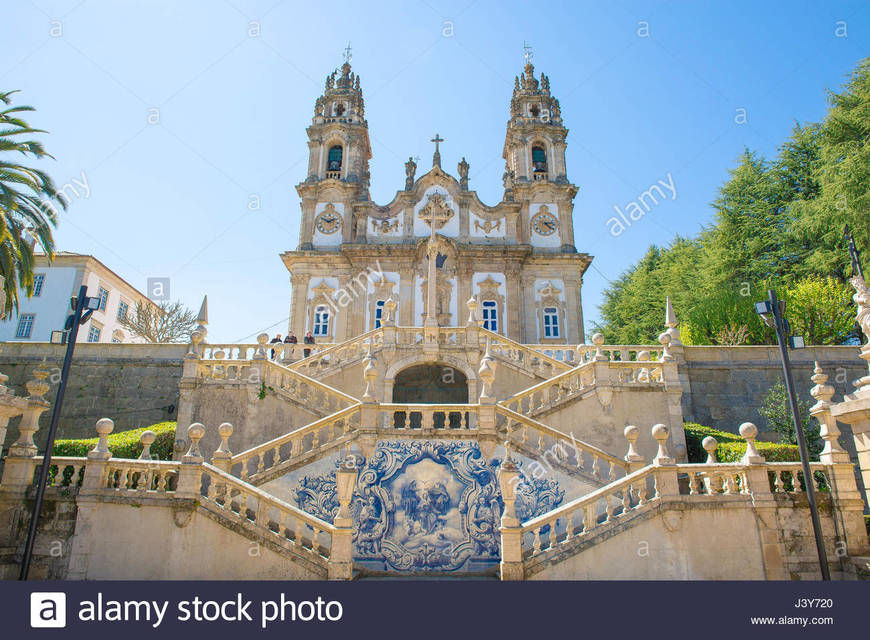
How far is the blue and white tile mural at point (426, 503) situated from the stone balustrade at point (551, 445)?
20.9 inches

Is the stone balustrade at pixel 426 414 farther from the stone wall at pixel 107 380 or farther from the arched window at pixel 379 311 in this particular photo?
the arched window at pixel 379 311

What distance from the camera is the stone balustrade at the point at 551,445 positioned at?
11.3 m

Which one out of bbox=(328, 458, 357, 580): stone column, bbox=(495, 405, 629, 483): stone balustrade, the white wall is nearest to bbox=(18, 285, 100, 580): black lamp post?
bbox=(328, 458, 357, 580): stone column

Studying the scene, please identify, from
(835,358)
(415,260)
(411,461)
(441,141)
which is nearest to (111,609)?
(411,461)

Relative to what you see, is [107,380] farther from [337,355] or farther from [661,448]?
[661,448]

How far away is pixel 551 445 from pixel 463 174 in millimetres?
24063

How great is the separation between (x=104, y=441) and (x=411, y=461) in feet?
17.1

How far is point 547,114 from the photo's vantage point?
35.8m

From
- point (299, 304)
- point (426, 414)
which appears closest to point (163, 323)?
point (299, 304)

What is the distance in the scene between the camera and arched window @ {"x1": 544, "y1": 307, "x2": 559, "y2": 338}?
99.3 ft

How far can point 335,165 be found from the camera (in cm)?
3472

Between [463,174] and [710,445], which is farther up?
[463,174]

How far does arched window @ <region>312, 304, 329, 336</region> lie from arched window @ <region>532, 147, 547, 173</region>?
14.6 m

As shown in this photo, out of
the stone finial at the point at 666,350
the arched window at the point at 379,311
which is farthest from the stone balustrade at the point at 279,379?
the arched window at the point at 379,311
